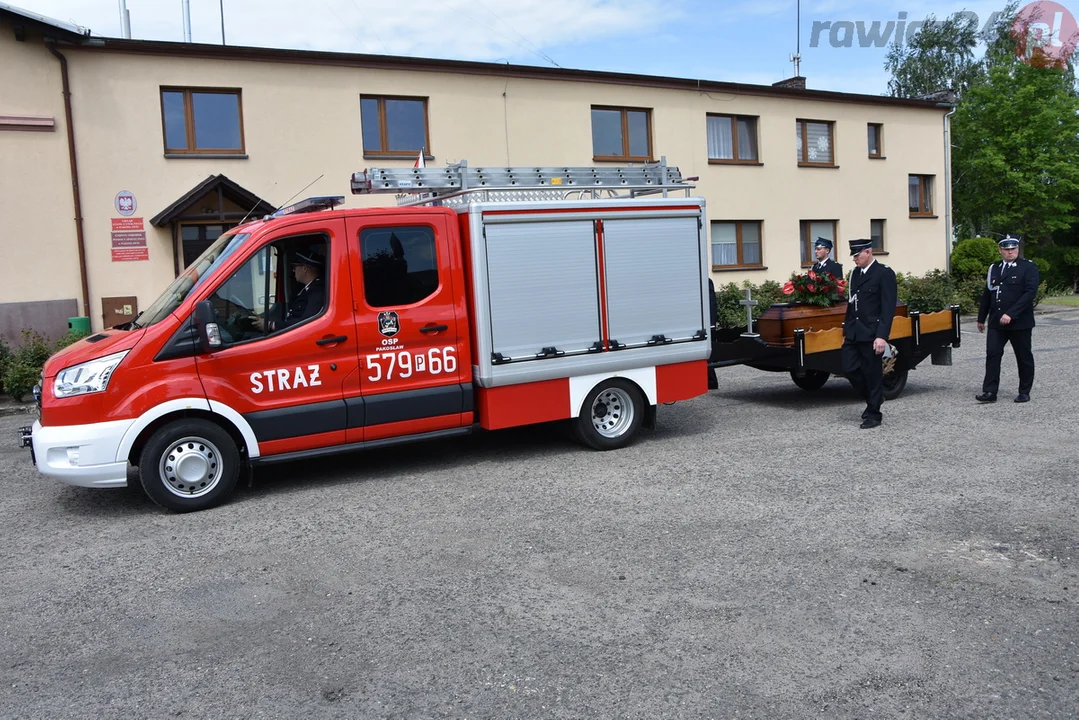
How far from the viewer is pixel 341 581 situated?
17.0ft

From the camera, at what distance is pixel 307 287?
7250 millimetres

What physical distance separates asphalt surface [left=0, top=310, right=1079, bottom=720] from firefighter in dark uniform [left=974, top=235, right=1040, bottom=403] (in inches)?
70.3

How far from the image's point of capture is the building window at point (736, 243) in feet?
73.9

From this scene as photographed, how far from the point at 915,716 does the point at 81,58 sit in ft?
54.5

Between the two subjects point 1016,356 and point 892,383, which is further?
point 892,383

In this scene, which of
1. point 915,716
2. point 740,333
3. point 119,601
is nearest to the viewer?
point 915,716

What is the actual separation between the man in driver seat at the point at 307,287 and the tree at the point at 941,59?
45051 millimetres

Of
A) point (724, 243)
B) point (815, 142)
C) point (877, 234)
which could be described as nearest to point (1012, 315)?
point (724, 243)

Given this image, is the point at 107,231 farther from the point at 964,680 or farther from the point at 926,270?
the point at 926,270

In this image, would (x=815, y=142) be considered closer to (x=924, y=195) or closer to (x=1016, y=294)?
(x=924, y=195)

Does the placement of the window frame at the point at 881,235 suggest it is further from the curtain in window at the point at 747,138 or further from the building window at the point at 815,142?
the curtain in window at the point at 747,138

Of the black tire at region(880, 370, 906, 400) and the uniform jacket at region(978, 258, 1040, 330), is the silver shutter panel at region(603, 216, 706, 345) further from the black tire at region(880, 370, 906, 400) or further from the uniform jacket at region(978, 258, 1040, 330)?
the uniform jacket at region(978, 258, 1040, 330)

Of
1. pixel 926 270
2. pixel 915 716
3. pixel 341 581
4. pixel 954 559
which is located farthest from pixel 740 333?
pixel 926 270

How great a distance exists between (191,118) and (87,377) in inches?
452
